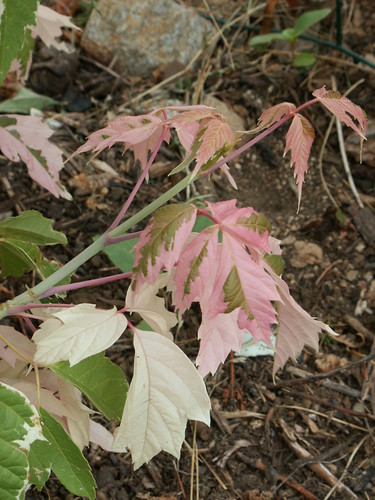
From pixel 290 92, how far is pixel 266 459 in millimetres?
1167

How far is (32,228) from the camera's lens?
110 cm

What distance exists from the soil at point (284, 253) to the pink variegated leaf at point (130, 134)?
1.95 ft

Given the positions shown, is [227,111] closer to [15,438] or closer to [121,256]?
[121,256]

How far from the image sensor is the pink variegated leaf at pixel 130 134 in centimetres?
85

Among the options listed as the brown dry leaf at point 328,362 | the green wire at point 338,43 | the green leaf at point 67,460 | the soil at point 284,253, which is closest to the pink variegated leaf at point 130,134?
the green leaf at point 67,460

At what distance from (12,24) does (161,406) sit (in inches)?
23.2

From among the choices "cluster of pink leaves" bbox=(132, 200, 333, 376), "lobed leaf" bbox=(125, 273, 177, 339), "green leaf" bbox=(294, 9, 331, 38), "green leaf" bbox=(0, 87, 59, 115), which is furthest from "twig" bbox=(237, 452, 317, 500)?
"green leaf" bbox=(294, 9, 331, 38)

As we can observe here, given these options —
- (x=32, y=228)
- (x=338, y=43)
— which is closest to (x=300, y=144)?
(x=32, y=228)

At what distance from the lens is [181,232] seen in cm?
76

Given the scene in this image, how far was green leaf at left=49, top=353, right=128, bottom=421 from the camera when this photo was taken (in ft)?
2.90

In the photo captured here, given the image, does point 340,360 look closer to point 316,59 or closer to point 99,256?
point 99,256

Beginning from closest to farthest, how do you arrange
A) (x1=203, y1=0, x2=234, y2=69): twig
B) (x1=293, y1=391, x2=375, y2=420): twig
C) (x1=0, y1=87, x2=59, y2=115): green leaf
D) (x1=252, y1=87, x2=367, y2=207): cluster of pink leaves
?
1. (x1=252, y1=87, x2=367, y2=207): cluster of pink leaves
2. (x1=293, y1=391, x2=375, y2=420): twig
3. (x1=0, y1=87, x2=59, y2=115): green leaf
4. (x1=203, y1=0, x2=234, y2=69): twig

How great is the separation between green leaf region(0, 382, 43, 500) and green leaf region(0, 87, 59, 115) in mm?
1193

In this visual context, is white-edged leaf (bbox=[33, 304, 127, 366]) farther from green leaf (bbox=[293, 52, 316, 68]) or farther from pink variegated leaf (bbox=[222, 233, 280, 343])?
green leaf (bbox=[293, 52, 316, 68])
